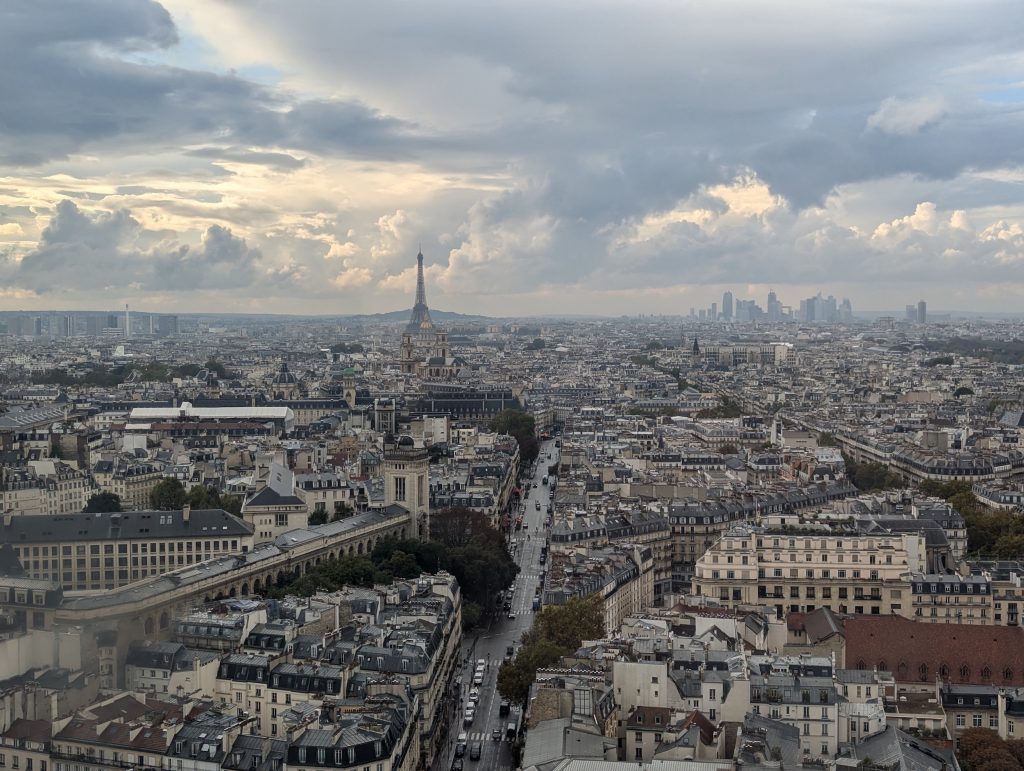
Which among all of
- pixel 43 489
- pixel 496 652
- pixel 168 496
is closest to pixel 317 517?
pixel 168 496

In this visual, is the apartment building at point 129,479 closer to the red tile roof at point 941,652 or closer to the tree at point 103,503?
the tree at point 103,503

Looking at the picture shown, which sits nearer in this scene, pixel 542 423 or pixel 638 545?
pixel 638 545

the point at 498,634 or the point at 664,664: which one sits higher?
the point at 664,664

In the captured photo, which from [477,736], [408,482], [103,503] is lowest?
[477,736]

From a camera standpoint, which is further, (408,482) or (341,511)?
(341,511)

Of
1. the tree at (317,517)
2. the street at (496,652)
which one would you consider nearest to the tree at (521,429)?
the street at (496,652)

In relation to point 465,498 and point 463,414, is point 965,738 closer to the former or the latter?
point 465,498

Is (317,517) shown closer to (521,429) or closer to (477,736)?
(477,736)

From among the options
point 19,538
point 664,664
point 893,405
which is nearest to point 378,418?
point 893,405
